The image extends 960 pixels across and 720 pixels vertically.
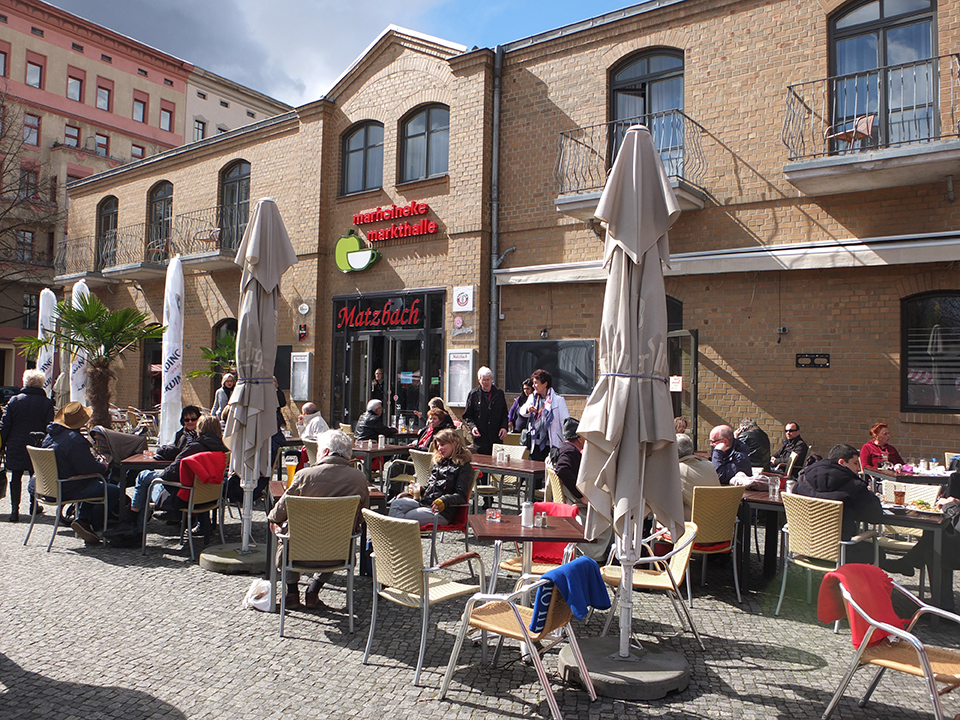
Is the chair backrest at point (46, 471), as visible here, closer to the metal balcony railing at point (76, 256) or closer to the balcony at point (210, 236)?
the balcony at point (210, 236)

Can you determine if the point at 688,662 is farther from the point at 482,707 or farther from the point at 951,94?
the point at 951,94

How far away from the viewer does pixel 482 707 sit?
12.9 feet

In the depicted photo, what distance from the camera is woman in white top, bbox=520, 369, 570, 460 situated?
963 centimetres

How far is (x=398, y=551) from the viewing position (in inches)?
177

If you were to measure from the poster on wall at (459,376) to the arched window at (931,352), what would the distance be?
7.16 meters

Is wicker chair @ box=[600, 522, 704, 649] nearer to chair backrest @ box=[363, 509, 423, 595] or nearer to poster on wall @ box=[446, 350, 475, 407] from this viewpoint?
chair backrest @ box=[363, 509, 423, 595]

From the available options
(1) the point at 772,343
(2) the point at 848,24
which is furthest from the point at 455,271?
(2) the point at 848,24

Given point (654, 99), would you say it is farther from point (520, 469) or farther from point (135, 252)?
point (135, 252)

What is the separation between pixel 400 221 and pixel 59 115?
97.9 feet

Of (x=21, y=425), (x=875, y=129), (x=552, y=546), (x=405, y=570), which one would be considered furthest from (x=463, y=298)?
(x=405, y=570)

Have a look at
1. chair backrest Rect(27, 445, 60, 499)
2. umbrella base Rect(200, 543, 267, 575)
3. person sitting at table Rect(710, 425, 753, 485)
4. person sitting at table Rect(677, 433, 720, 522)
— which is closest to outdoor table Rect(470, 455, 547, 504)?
person sitting at table Rect(677, 433, 720, 522)

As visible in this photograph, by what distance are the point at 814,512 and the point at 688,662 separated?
1.78 metres

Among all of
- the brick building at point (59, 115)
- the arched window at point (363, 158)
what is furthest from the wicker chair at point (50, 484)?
the brick building at point (59, 115)

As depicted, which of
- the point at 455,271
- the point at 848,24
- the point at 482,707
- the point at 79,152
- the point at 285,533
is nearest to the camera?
the point at 482,707
